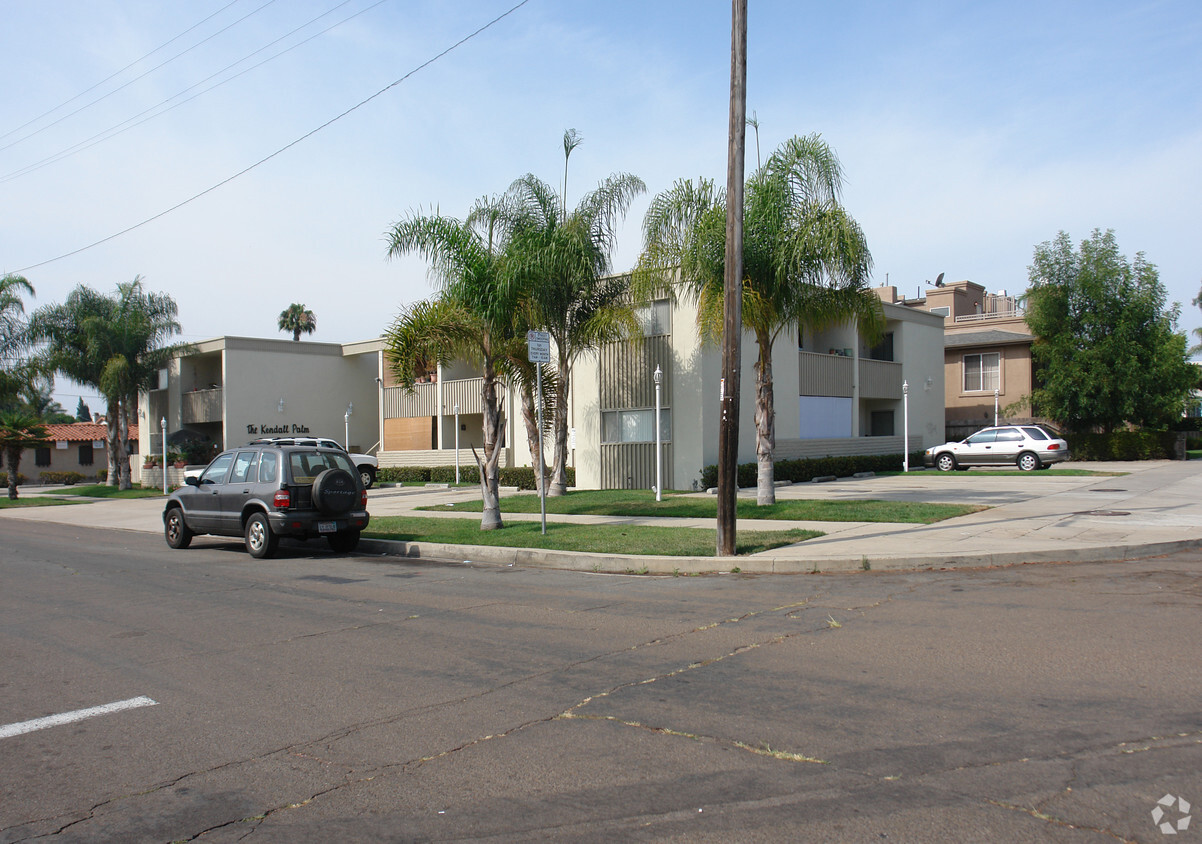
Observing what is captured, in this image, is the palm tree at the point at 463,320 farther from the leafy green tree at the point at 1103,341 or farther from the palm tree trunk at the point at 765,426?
the leafy green tree at the point at 1103,341

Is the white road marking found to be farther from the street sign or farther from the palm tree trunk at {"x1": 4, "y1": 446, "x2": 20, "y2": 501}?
the palm tree trunk at {"x1": 4, "y1": 446, "x2": 20, "y2": 501}

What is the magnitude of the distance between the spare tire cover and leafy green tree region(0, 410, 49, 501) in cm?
2721

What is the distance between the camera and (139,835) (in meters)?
3.79

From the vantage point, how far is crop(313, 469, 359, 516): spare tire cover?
13.5 m

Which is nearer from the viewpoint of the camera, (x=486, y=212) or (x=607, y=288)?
(x=486, y=212)

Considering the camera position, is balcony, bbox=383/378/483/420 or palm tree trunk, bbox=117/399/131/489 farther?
palm tree trunk, bbox=117/399/131/489

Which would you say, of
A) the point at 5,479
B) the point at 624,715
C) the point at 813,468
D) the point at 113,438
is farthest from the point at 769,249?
the point at 5,479

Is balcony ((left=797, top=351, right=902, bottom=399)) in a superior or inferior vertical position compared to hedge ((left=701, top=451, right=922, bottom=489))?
superior

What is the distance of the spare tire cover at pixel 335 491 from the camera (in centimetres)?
1354

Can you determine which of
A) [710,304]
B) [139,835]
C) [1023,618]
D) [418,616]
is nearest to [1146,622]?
[1023,618]

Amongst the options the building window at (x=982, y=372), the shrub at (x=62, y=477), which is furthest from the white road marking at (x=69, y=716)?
the shrub at (x=62, y=477)

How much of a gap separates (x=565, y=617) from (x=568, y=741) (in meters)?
3.40

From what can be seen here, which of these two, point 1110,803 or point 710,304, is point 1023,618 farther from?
point 710,304

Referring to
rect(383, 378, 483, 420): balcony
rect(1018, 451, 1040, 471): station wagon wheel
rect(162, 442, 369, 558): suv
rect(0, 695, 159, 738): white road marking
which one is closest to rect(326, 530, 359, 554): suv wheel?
rect(162, 442, 369, 558): suv
